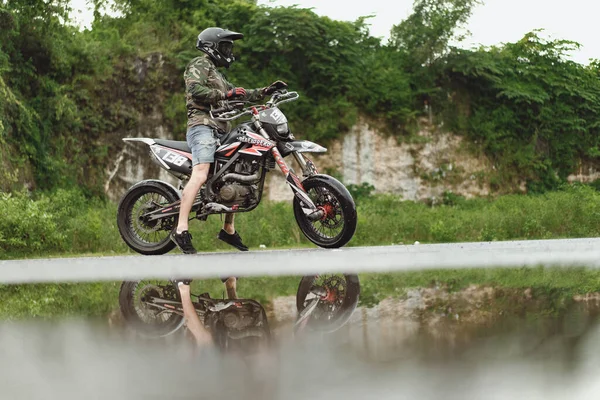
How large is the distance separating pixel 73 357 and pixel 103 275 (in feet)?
12.6

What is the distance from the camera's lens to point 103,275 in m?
7.21

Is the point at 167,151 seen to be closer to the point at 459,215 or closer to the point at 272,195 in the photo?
the point at 459,215

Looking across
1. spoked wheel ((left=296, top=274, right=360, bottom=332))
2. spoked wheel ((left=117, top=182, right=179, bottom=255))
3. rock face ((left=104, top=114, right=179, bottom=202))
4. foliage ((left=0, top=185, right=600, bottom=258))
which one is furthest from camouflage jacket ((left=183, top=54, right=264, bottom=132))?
rock face ((left=104, top=114, right=179, bottom=202))

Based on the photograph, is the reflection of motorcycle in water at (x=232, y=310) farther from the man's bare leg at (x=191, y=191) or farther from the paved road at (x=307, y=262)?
the man's bare leg at (x=191, y=191)

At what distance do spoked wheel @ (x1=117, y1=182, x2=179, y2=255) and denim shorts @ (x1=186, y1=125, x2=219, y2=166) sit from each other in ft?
2.05

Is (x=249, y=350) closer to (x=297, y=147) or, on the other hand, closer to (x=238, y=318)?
(x=238, y=318)

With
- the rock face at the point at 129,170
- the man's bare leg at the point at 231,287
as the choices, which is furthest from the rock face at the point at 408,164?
the man's bare leg at the point at 231,287

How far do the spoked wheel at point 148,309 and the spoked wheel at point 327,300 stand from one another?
2.23 ft

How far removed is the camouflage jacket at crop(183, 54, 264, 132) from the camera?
29.5 feet

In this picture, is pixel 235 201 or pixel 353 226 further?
pixel 235 201

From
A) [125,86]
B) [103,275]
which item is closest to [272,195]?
[125,86]

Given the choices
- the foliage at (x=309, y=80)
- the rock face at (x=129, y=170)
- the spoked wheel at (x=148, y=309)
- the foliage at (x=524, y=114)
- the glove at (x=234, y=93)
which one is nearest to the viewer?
the spoked wheel at (x=148, y=309)

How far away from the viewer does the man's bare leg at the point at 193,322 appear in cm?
368

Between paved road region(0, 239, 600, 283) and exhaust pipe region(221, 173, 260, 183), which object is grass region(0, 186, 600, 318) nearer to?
paved road region(0, 239, 600, 283)
